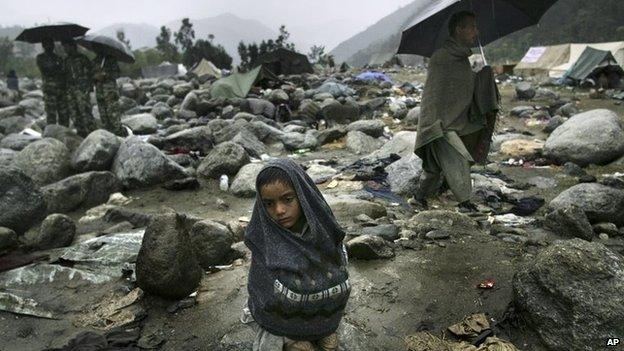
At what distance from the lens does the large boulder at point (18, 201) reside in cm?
398

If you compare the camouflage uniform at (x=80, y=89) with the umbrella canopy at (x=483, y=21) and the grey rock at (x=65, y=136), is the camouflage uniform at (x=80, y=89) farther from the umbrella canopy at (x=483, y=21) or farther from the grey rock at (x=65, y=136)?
the umbrella canopy at (x=483, y=21)

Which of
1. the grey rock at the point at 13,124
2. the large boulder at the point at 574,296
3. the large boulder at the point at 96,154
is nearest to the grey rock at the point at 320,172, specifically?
the large boulder at the point at 96,154

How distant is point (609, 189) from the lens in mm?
3848

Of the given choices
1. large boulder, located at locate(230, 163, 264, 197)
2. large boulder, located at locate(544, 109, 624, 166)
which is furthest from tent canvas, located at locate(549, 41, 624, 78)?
large boulder, located at locate(230, 163, 264, 197)

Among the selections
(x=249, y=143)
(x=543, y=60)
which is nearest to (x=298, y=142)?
(x=249, y=143)

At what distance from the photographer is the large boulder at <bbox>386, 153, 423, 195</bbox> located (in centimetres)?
500

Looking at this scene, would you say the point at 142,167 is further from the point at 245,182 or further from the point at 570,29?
the point at 570,29

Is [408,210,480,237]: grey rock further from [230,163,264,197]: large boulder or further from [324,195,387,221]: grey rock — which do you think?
[230,163,264,197]: large boulder

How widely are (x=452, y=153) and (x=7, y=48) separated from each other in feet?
122

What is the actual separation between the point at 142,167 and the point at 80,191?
2.55 ft

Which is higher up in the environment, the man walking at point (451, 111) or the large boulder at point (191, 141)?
the man walking at point (451, 111)

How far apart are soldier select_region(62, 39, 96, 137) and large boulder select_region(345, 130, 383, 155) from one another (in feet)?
16.7

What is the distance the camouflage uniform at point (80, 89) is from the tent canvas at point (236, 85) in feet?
13.3

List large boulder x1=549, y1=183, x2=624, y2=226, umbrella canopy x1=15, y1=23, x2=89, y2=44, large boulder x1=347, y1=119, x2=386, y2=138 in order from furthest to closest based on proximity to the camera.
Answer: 1. large boulder x1=347, y1=119, x2=386, y2=138
2. umbrella canopy x1=15, y1=23, x2=89, y2=44
3. large boulder x1=549, y1=183, x2=624, y2=226
